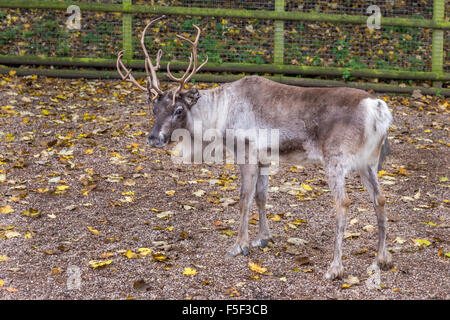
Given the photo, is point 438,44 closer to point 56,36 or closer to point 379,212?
point 379,212

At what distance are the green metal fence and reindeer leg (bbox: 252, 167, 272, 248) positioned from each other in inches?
191

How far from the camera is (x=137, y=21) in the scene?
442 inches

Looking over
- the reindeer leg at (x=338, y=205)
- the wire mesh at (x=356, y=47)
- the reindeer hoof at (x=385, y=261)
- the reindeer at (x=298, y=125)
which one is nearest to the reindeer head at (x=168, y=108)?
the reindeer at (x=298, y=125)

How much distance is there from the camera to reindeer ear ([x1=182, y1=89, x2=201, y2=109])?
5422 millimetres

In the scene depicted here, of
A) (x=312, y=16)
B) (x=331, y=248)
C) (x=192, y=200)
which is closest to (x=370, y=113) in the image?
(x=331, y=248)

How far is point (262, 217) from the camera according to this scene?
555 centimetres

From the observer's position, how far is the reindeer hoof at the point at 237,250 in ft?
17.0

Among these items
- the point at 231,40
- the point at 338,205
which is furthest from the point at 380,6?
→ the point at 338,205

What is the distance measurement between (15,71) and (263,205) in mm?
6396

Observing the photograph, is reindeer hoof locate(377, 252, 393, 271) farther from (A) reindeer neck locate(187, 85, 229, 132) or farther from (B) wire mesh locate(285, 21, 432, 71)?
(B) wire mesh locate(285, 21, 432, 71)

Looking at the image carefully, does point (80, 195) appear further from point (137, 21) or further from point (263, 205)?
point (137, 21)

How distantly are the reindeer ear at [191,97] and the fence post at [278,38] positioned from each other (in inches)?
197

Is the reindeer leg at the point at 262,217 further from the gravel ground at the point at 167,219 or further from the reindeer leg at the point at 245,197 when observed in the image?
the reindeer leg at the point at 245,197

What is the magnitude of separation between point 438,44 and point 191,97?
6357 mm
